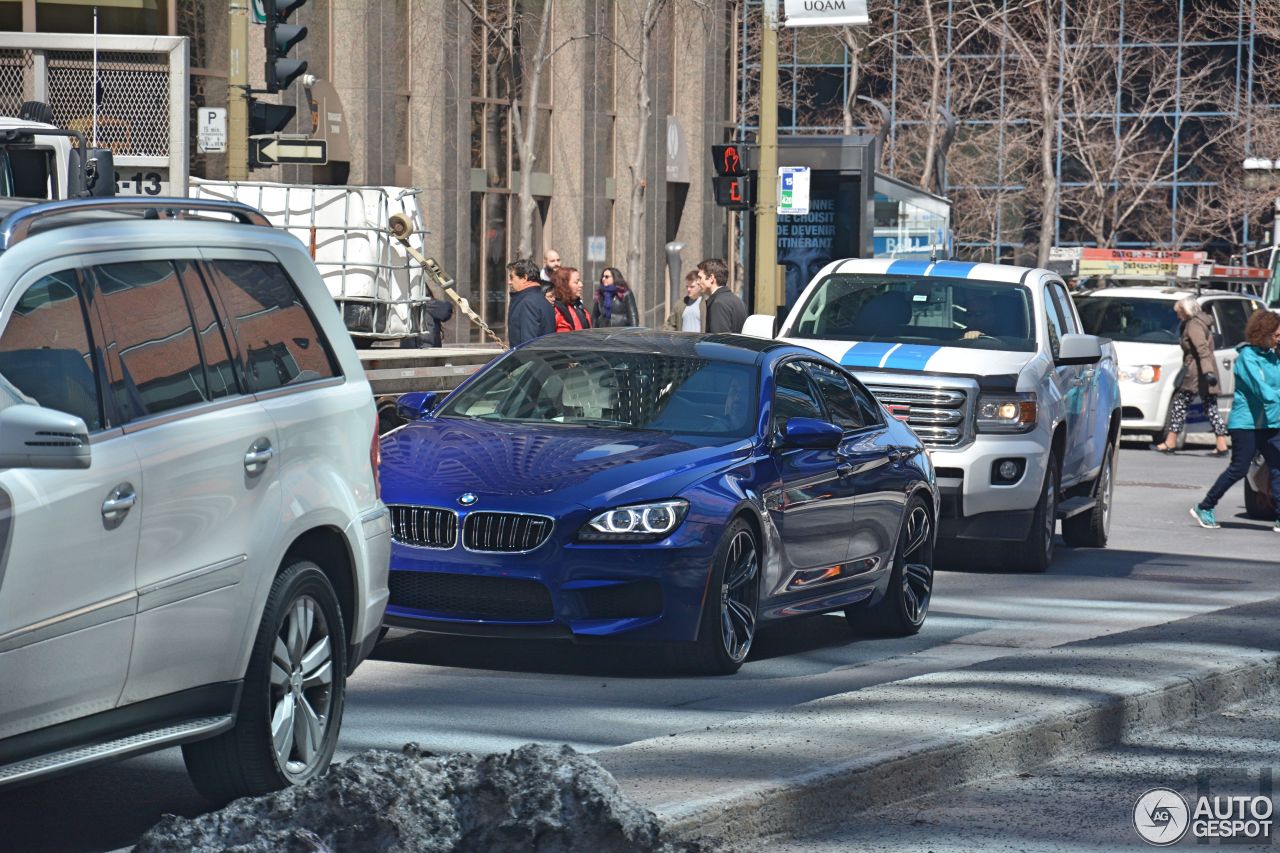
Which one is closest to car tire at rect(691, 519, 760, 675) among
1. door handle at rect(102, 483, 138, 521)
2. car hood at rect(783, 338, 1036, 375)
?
door handle at rect(102, 483, 138, 521)

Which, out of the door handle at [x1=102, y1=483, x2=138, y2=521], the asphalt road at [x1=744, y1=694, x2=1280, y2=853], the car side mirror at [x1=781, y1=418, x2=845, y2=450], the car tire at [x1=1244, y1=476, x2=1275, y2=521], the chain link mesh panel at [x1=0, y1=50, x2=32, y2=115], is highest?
the chain link mesh panel at [x1=0, y1=50, x2=32, y2=115]

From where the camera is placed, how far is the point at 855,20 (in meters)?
20.4

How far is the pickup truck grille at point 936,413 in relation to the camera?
44.6ft

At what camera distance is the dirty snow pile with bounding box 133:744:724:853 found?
16.4 feet

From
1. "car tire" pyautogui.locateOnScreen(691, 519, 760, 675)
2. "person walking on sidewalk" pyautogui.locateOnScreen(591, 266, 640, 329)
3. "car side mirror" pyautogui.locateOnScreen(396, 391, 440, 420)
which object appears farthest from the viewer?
"person walking on sidewalk" pyautogui.locateOnScreen(591, 266, 640, 329)

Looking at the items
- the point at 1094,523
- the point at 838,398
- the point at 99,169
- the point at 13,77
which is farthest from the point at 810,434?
the point at 13,77

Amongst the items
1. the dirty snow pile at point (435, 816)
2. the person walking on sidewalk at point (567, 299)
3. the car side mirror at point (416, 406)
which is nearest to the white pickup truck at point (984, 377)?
the person walking on sidewalk at point (567, 299)

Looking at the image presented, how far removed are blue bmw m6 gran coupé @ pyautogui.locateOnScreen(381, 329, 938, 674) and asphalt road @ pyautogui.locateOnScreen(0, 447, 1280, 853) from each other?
0.27 metres

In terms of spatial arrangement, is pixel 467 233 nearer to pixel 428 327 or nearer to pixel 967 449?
pixel 428 327

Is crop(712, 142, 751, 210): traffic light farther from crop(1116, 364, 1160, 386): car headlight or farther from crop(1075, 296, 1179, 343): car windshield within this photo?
crop(1075, 296, 1179, 343): car windshield

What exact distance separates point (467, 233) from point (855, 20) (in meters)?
22.0

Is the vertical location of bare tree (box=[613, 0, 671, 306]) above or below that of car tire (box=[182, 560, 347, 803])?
above

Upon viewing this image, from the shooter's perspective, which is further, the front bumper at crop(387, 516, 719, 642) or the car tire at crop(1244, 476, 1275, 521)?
the car tire at crop(1244, 476, 1275, 521)

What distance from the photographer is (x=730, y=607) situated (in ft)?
30.5
